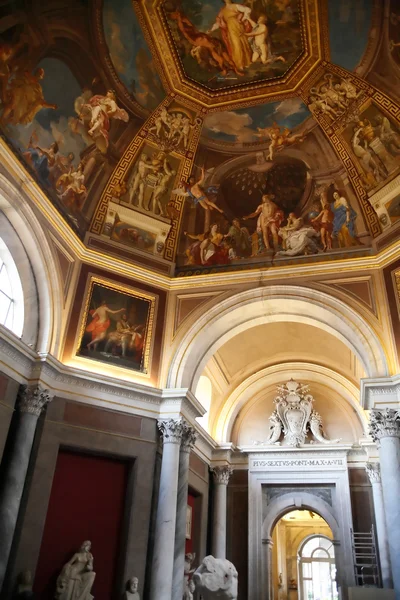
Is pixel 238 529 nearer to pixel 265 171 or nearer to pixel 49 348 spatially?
pixel 49 348

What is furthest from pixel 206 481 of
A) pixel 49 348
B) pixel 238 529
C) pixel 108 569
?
pixel 49 348

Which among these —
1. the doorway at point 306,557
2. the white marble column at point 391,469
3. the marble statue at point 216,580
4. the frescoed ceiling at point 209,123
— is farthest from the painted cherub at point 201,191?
the doorway at point 306,557

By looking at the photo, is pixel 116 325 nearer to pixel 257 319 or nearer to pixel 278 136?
pixel 257 319

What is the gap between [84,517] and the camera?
39.2 feet

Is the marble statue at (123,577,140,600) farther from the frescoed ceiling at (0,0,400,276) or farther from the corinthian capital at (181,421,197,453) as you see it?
the frescoed ceiling at (0,0,400,276)

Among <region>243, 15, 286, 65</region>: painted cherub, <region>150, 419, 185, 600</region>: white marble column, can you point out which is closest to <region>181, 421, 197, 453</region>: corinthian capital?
<region>150, 419, 185, 600</region>: white marble column

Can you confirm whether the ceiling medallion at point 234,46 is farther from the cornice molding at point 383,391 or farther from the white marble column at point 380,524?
the white marble column at point 380,524

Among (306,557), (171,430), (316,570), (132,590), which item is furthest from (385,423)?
(316,570)

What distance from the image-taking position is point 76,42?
1257cm

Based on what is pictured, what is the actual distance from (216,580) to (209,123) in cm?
1250

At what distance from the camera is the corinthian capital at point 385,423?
38.2 ft

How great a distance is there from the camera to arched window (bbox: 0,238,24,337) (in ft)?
40.3

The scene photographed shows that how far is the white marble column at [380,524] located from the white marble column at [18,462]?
35.6ft

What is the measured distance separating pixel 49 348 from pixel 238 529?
10036mm
